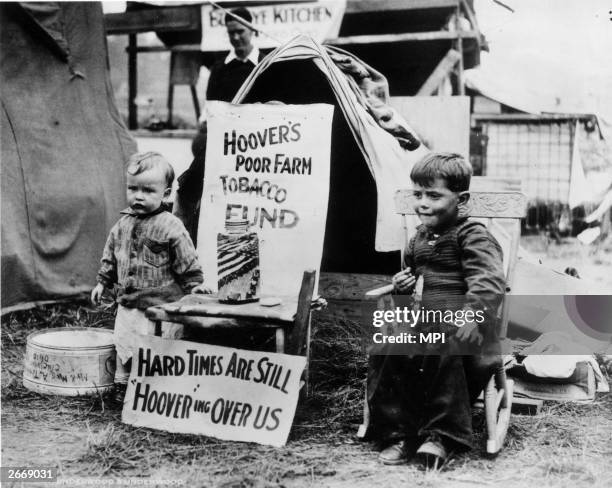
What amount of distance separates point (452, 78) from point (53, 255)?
604 cm

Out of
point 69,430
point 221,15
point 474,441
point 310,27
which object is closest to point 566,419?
point 474,441

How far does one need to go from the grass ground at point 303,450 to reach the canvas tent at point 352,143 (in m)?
1.24

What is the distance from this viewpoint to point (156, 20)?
28.2ft

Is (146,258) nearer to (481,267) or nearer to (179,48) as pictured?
(481,267)


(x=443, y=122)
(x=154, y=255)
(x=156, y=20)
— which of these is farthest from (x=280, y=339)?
(x=156, y=20)

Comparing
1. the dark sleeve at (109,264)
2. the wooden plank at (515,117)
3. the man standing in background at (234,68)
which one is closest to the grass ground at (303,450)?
the dark sleeve at (109,264)

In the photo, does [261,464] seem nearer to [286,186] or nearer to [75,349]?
[75,349]

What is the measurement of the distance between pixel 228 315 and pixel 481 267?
1.12 meters

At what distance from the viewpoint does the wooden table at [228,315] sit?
285 cm

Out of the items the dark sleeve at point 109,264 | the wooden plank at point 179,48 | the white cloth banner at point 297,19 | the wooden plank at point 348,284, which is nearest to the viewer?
the dark sleeve at point 109,264

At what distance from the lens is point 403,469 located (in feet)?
8.72

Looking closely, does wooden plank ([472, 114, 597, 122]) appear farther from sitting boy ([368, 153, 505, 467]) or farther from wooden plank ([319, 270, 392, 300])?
sitting boy ([368, 153, 505, 467])

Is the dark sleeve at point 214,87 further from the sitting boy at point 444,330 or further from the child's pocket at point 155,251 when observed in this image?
the sitting boy at point 444,330

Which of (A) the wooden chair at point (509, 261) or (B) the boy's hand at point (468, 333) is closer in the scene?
(B) the boy's hand at point (468, 333)
